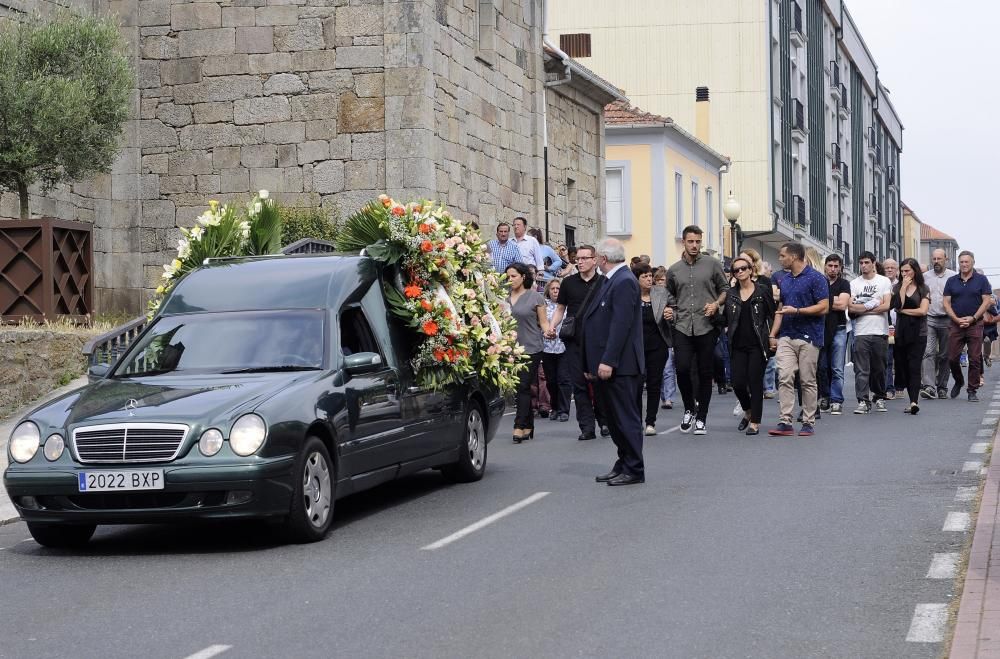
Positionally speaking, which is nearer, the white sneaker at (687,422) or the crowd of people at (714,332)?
the crowd of people at (714,332)

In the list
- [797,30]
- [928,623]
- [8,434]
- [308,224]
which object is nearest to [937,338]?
[308,224]

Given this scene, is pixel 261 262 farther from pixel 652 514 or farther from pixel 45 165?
pixel 45 165

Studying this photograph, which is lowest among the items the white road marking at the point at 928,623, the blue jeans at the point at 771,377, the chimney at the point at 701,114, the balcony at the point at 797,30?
the white road marking at the point at 928,623

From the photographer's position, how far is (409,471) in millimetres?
10641

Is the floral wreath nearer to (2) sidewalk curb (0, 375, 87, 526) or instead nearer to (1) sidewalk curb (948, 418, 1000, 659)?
(2) sidewalk curb (0, 375, 87, 526)

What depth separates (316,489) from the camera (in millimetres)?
9086

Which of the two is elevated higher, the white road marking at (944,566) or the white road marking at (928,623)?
the white road marking at (944,566)

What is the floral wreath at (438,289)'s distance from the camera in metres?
11.1

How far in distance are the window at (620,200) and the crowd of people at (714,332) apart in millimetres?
19084

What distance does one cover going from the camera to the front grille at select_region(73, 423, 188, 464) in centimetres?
852

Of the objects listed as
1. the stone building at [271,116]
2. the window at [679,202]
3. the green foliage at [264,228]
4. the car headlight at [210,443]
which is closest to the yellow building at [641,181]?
the window at [679,202]

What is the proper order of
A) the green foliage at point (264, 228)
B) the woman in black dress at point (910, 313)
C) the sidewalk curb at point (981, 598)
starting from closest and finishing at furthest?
the sidewalk curb at point (981, 598), the green foliage at point (264, 228), the woman in black dress at point (910, 313)

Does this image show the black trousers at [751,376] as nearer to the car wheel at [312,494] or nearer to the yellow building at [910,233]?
the car wheel at [312,494]

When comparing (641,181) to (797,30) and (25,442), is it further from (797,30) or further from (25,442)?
(25,442)
